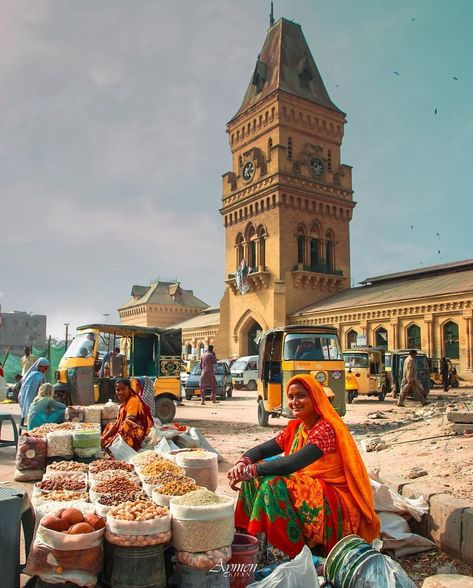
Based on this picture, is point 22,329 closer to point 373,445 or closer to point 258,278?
point 258,278

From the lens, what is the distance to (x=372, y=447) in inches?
351

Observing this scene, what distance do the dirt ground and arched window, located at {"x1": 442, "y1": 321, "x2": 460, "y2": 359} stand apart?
1293cm

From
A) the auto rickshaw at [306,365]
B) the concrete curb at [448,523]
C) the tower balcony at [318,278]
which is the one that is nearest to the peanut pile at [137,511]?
the concrete curb at [448,523]

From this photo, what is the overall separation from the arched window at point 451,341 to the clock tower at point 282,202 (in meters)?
12.2

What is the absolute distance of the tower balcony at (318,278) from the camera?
3884cm

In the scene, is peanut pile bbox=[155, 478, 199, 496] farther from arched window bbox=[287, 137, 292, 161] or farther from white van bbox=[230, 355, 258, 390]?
arched window bbox=[287, 137, 292, 161]

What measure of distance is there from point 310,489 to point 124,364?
10.3 metres

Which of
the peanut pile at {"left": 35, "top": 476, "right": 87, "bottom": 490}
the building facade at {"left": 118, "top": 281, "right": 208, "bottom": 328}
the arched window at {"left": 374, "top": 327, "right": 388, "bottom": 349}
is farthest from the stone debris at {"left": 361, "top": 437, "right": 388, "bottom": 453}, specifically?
the building facade at {"left": 118, "top": 281, "right": 208, "bottom": 328}

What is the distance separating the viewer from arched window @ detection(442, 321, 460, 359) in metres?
28.1

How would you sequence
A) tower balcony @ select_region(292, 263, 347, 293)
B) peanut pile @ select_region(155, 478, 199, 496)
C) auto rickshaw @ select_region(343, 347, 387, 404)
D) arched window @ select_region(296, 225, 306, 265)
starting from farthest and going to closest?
arched window @ select_region(296, 225, 306, 265) → tower balcony @ select_region(292, 263, 347, 293) → auto rickshaw @ select_region(343, 347, 387, 404) → peanut pile @ select_region(155, 478, 199, 496)

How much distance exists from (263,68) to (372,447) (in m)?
41.9

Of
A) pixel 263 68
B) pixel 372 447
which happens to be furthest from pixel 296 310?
pixel 372 447

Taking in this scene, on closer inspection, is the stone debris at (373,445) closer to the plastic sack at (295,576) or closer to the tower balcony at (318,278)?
the plastic sack at (295,576)

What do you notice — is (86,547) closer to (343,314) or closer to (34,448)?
(34,448)
